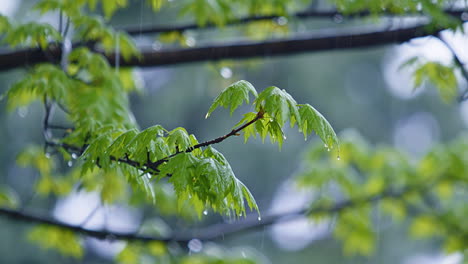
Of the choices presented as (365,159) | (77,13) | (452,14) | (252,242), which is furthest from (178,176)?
(252,242)

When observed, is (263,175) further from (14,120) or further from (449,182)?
(449,182)

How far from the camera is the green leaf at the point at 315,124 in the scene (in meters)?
1.52

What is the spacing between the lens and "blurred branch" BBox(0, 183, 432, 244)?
8.59 ft

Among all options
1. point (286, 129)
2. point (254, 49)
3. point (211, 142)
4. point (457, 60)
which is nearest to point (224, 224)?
point (254, 49)

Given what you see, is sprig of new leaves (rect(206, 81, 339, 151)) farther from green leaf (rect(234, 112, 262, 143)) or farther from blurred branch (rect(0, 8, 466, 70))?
blurred branch (rect(0, 8, 466, 70))

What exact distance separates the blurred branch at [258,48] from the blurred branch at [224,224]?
30.5 inches

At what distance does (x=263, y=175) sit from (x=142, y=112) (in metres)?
3.00

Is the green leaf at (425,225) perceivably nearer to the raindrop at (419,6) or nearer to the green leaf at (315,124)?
the raindrop at (419,6)

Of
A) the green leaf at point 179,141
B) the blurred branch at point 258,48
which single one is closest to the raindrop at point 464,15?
the blurred branch at point 258,48

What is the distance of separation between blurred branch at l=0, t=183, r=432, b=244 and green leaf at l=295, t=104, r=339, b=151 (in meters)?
1.29

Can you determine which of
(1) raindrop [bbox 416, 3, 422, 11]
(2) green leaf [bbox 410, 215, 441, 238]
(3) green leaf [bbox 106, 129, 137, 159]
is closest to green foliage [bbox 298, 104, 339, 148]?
(3) green leaf [bbox 106, 129, 137, 159]

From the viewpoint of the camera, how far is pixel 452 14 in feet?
8.64

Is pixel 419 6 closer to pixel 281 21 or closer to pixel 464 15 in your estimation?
pixel 464 15

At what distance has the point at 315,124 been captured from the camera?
1.53 meters
